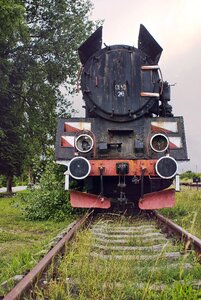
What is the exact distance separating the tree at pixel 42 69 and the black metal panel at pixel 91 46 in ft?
38.5

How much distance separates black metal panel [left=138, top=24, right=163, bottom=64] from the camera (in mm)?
8797

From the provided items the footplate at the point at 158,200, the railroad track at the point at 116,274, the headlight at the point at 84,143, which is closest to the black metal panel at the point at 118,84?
the headlight at the point at 84,143

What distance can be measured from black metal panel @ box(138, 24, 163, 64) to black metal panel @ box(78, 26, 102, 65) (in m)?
0.86

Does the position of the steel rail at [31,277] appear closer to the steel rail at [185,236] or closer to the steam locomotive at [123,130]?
the steel rail at [185,236]

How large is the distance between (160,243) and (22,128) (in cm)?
1750

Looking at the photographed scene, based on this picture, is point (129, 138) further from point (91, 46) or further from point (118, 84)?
point (91, 46)

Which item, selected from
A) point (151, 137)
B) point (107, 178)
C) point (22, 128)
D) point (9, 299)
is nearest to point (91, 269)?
point (9, 299)

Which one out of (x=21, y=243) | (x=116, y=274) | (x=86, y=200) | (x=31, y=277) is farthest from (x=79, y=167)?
(x=31, y=277)

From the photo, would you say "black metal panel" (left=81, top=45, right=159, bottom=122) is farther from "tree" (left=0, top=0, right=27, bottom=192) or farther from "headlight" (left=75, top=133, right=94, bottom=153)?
"tree" (left=0, top=0, right=27, bottom=192)

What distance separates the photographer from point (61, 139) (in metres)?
8.29

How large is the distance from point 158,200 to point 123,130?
5.21ft

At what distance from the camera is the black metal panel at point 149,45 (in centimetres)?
880

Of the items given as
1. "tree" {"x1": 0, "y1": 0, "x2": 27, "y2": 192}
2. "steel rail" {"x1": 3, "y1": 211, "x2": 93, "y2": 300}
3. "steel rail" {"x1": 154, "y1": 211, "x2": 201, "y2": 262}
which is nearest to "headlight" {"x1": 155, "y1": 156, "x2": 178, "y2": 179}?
"steel rail" {"x1": 154, "y1": 211, "x2": 201, "y2": 262}

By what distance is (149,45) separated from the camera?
29.5 ft
